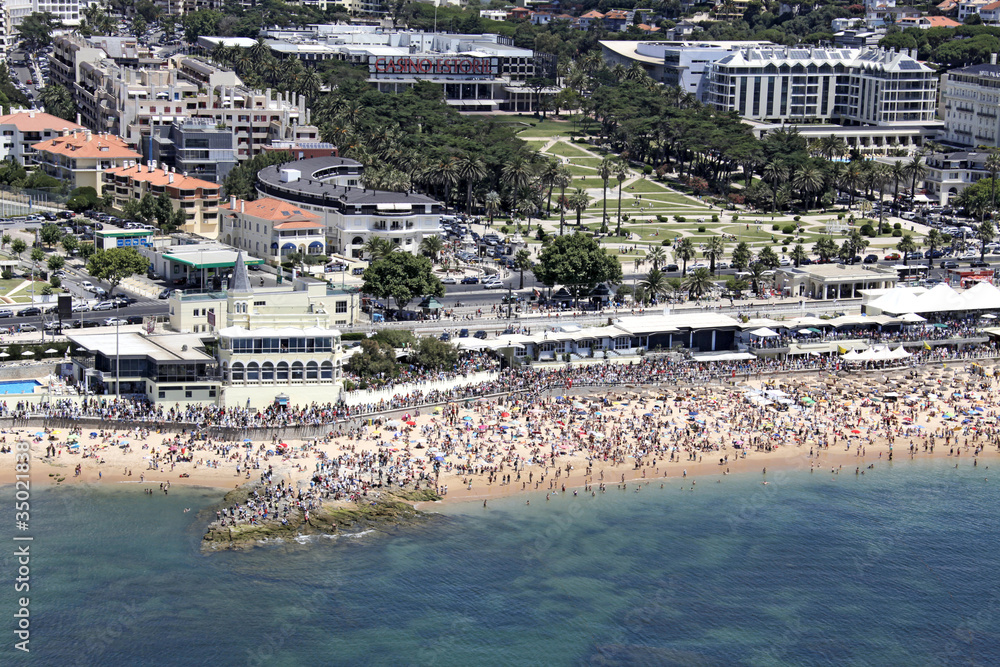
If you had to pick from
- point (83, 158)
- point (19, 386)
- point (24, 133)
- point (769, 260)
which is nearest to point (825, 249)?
point (769, 260)

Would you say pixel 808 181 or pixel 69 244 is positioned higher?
pixel 808 181

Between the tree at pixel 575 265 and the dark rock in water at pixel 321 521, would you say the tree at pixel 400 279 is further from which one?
the dark rock in water at pixel 321 521

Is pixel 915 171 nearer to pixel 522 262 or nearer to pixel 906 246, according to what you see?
pixel 906 246

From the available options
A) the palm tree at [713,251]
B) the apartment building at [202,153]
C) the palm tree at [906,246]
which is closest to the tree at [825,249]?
the palm tree at [906,246]

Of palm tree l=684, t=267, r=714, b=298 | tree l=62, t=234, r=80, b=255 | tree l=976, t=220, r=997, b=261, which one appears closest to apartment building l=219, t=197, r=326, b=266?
tree l=62, t=234, r=80, b=255

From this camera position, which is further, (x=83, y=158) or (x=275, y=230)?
(x=83, y=158)

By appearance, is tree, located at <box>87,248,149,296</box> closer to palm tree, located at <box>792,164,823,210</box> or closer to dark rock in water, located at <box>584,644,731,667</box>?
dark rock in water, located at <box>584,644,731,667</box>

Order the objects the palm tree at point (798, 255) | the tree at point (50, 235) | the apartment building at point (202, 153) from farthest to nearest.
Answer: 1. the apartment building at point (202, 153)
2. the palm tree at point (798, 255)
3. the tree at point (50, 235)

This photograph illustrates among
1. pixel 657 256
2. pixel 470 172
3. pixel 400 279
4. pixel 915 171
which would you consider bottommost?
pixel 657 256
